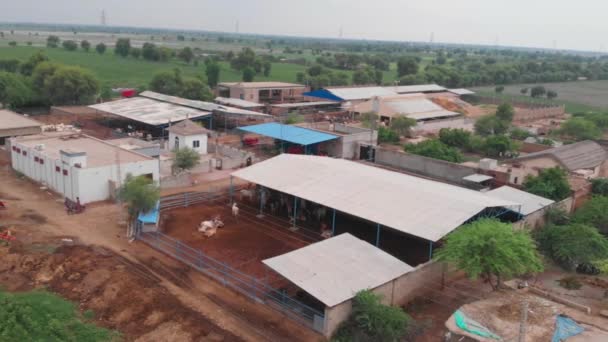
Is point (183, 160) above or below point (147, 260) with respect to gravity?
above

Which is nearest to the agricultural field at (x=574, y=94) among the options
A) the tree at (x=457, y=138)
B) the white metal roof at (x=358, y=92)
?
the white metal roof at (x=358, y=92)

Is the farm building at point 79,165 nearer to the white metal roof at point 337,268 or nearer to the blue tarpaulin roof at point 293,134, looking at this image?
the blue tarpaulin roof at point 293,134

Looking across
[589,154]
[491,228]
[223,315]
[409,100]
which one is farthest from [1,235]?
[409,100]

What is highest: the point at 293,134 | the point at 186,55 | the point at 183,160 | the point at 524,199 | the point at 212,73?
the point at 186,55

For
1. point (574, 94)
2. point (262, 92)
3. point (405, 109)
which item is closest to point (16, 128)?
point (262, 92)

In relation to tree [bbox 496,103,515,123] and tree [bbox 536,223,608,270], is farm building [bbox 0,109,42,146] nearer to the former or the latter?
tree [bbox 536,223,608,270]

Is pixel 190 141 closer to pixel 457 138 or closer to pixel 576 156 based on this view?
pixel 457 138
